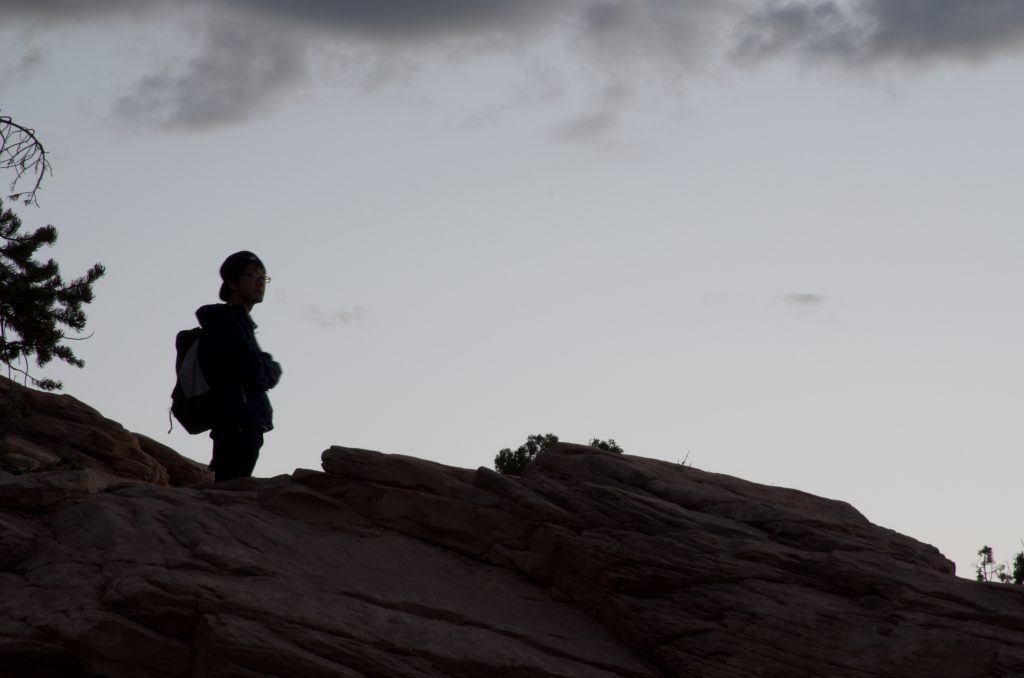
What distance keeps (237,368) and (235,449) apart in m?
0.81

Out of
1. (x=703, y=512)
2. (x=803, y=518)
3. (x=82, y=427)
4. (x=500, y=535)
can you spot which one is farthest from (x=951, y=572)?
(x=82, y=427)

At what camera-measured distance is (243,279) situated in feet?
39.7

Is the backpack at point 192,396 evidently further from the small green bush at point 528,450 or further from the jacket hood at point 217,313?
the small green bush at point 528,450

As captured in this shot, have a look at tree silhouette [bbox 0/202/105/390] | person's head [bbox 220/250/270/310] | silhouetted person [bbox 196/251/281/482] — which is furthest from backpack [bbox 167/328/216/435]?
tree silhouette [bbox 0/202/105/390]

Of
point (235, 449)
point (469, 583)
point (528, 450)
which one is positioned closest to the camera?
point (469, 583)

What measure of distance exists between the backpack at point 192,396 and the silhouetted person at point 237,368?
66 millimetres

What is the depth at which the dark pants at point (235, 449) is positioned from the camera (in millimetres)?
11867

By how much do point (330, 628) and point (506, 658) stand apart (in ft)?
4.52

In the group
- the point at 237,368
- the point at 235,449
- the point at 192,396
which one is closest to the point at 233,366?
the point at 237,368

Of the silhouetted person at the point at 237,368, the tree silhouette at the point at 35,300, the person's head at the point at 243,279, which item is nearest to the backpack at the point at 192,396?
the silhouetted person at the point at 237,368

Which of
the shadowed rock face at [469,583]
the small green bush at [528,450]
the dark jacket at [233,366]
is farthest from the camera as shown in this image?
the small green bush at [528,450]

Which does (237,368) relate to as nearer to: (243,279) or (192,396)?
(192,396)

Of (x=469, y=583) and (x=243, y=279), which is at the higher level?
(x=243, y=279)

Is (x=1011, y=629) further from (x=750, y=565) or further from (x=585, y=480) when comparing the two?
(x=585, y=480)
